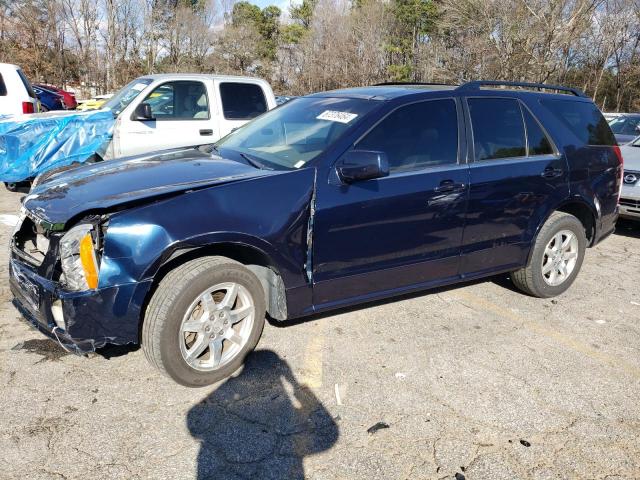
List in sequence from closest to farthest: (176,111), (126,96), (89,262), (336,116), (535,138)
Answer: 1. (89,262)
2. (336,116)
3. (535,138)
4. (176,111)
5. (126,96)

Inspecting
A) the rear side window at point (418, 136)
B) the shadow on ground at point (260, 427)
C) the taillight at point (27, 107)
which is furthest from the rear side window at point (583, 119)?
the taillight at point (27, 107)

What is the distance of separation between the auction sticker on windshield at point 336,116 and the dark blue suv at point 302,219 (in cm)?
2

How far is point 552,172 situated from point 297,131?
219 cm

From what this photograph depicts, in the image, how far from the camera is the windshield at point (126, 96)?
769 centimetres

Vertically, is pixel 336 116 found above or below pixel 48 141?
above

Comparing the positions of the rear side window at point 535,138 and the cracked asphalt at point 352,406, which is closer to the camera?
the cracked asphalt at point 352,406

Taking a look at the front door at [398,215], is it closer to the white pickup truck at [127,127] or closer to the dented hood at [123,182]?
the dented hood at [123,182]

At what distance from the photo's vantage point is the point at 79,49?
1217 inches

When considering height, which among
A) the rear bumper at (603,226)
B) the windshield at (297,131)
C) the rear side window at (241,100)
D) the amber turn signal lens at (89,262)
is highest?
the rear side window at (241,100)

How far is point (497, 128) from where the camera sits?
13.9ft

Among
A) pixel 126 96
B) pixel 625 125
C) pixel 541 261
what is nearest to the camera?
pixel 541 261

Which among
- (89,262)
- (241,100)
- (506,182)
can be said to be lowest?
(89,262)

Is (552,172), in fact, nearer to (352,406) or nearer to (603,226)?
(603,226)

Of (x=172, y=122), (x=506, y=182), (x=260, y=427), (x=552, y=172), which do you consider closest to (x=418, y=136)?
(x=506, y=182)
